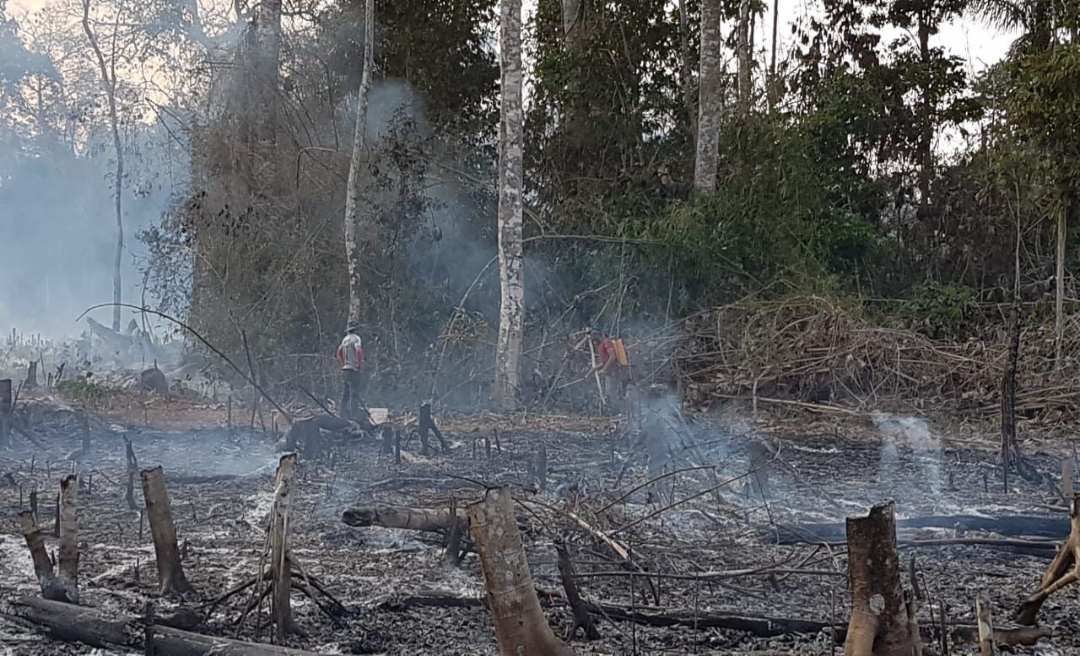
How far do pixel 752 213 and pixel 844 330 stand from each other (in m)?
3.52

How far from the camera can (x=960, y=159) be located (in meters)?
20.4

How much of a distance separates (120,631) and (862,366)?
10.7 metres

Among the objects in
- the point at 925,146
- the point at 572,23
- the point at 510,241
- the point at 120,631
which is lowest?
the point at 120,631

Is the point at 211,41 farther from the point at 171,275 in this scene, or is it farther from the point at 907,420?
the point at 907,420

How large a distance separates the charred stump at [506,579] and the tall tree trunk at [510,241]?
35.6 ft

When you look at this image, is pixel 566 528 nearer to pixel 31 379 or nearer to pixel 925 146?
pixel 31 379

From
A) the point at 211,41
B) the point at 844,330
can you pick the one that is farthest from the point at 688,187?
the point at 211,41

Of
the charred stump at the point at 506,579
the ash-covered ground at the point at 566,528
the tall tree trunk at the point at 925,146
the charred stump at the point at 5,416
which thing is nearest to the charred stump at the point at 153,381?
the ash-covered ground at the point at 566,528

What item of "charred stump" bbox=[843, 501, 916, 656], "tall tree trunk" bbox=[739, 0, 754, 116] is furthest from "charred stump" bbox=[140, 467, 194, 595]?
"tall tree trunk" bbox=[739, 0, 754, 116]

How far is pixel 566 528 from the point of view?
6953mm

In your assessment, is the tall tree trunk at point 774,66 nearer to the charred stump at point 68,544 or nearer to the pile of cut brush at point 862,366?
the pile of cut brush at point 862,366

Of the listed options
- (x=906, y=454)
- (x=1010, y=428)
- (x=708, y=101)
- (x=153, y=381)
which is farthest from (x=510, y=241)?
(x=1010, y=428)

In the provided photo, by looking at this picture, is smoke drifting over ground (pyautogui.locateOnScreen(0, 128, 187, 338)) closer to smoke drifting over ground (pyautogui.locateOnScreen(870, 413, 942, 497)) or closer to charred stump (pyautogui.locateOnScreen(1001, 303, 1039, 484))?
smoke drifting over ground (pyautogui.locateOnScreen(870, 413, 942, 497))

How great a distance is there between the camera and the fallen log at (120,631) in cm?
438
